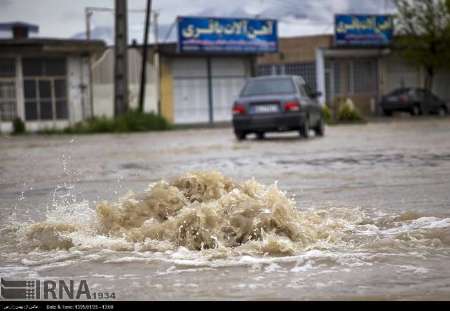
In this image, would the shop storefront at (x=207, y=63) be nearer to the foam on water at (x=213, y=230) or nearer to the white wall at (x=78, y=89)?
the white wall at (x=78, y=89)

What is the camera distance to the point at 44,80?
133 ft

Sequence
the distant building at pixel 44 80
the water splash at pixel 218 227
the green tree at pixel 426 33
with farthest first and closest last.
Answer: the green tree at pixel 426 33 → the distant building at pixel 44 80 → the water splash at pixel 218 227

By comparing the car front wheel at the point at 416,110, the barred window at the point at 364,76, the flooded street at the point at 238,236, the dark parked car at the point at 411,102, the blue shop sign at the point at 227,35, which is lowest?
the car front wheel at the point at 416,110

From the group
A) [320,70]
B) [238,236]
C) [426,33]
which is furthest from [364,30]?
[238,236]

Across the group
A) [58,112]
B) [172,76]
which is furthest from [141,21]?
[58,112]

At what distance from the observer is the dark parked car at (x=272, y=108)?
2386cm

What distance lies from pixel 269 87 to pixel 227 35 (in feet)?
70.7

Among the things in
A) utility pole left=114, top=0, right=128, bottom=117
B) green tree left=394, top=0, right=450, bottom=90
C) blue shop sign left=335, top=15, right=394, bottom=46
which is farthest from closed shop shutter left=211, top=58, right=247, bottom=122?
utility pole left=114, top=0, right=128, bottom=117

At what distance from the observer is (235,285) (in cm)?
576

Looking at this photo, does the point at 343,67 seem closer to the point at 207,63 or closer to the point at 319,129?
the point at 207,63

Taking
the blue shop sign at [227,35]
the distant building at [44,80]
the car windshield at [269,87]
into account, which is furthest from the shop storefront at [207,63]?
the car windshield at [269,87]

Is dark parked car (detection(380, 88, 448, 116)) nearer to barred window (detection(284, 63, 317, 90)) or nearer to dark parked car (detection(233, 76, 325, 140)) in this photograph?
barred window (detection(284, 63, 317, 90))

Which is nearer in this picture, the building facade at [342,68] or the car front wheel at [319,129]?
the car front wheel at [319,129]
